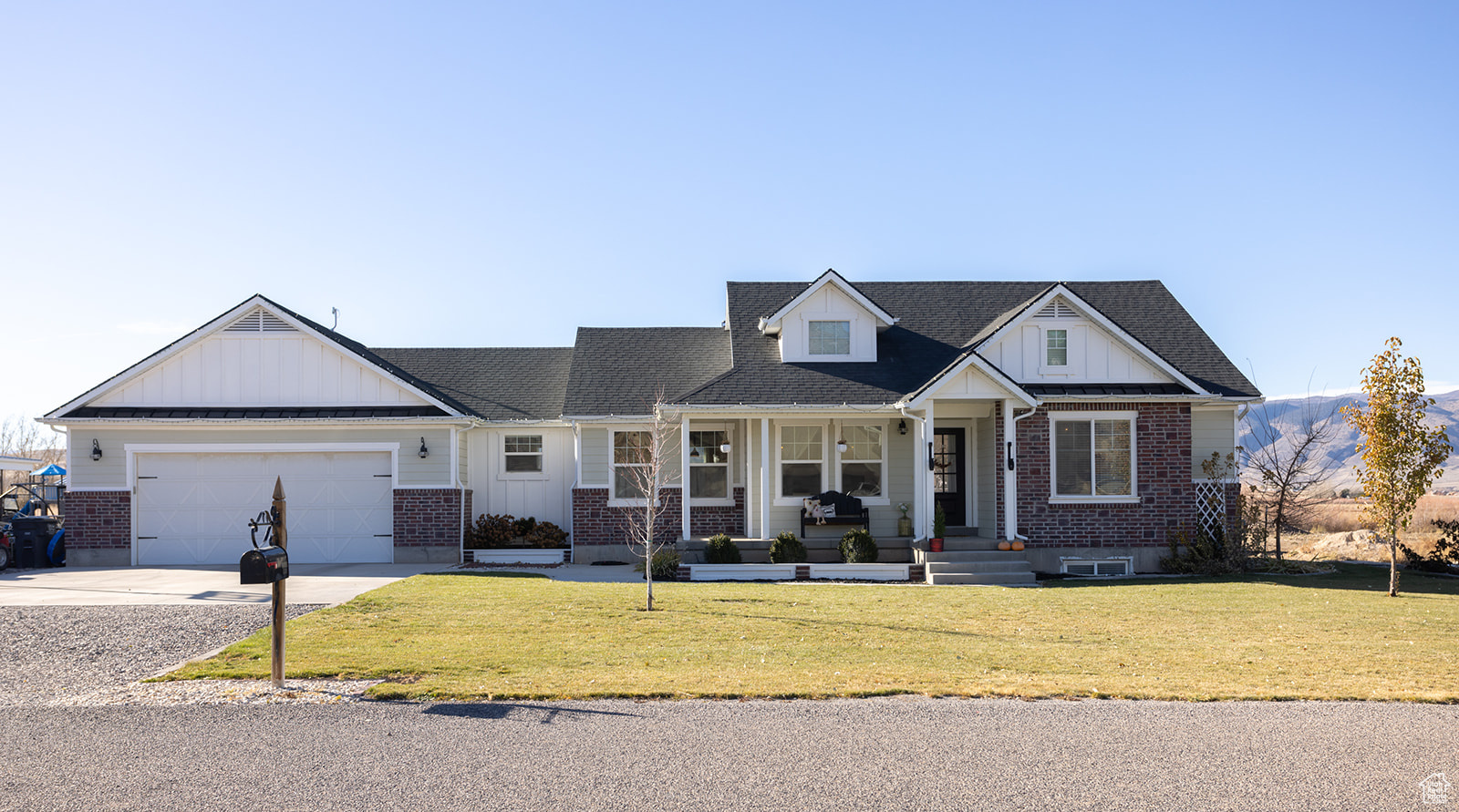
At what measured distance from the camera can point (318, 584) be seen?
15352mm

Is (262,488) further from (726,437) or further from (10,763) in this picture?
(10,763)

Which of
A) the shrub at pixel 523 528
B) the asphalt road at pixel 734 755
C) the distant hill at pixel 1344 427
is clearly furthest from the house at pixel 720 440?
the distant hill at pixel 1344 427

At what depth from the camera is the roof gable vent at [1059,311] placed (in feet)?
63.0

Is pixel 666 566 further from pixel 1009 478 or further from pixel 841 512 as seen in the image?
pixel 1009 478

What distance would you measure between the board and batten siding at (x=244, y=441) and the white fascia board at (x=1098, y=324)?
36.7 feet

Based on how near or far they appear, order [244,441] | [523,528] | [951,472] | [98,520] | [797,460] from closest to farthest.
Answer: [98,520]
[797,460]
[244,441]
[951,472]
[523,528]

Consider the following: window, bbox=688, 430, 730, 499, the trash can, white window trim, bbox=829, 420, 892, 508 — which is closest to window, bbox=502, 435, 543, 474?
window, bbox=688, 430, 730, 499

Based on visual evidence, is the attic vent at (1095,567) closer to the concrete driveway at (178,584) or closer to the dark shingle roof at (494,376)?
the dark shingle roof at (494,376)

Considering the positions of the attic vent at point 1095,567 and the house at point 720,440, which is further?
the house at point 720,440

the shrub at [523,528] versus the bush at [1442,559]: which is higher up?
the shrub at [523,528]

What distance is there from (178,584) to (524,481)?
7.27 m

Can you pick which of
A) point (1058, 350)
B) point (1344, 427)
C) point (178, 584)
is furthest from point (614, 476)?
point (1344, 427)

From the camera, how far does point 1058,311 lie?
19.2 metres

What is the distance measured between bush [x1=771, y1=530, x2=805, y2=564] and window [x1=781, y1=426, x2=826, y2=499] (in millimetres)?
1878
